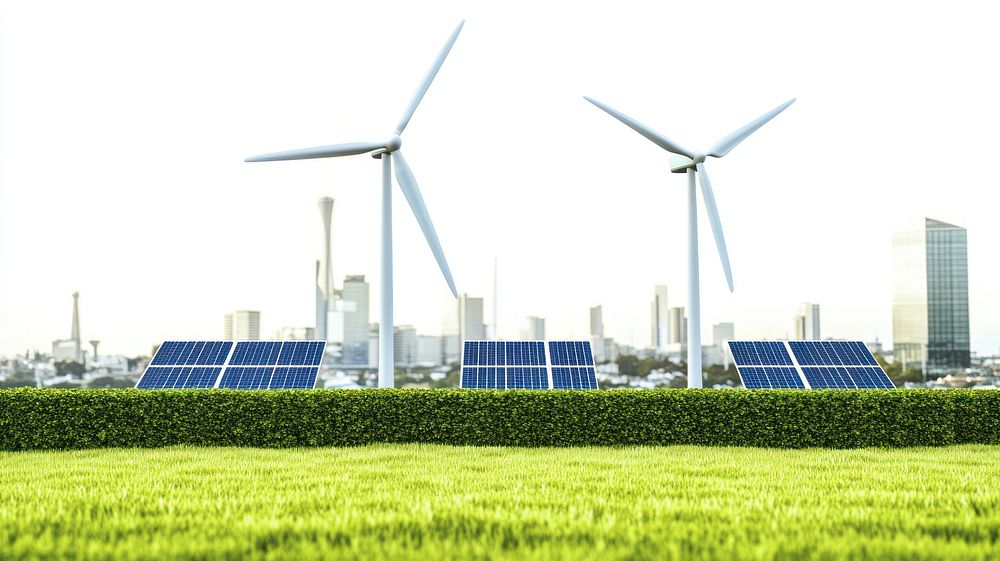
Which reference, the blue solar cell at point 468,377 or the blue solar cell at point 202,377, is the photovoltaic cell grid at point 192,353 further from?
the blue solar cell at point 468,377

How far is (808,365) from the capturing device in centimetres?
2231

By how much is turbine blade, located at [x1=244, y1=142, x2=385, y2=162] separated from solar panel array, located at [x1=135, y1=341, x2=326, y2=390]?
5435 millimetres

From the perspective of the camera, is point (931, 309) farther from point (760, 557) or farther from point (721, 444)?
point (760, 557)

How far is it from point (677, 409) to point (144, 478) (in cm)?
997

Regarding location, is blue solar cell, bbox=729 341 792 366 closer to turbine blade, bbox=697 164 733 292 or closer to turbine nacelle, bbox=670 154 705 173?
turbine blade, bbox=697 164 733 292

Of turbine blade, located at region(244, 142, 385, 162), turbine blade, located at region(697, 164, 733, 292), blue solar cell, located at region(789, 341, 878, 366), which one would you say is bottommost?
blue solar cell, located at region(789, 341, 878, 366)

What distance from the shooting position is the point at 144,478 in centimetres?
1096

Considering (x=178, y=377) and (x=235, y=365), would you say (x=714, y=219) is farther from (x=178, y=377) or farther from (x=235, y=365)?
(x=178, y=377)

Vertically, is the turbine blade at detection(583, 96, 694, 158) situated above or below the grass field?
above

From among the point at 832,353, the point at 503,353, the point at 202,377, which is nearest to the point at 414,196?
the point at 503,353

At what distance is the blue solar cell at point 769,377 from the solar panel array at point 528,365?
388 cm

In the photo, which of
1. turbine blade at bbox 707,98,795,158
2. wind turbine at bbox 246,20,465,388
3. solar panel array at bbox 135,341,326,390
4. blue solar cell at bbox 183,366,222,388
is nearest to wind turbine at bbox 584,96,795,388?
turbine blade at bbox 707,98,795,158

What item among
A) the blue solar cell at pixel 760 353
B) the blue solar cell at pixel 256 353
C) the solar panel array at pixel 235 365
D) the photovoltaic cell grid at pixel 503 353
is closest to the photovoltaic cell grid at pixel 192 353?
the solar panel array at pixel 235 365

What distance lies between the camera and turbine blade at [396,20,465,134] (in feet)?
63.2
